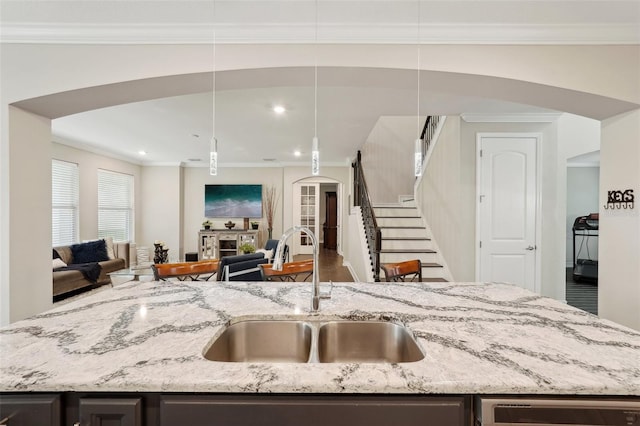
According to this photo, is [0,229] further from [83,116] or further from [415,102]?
[415,102]

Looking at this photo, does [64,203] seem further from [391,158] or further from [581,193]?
[581,193]

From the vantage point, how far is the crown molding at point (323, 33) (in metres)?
2.07

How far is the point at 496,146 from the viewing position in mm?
3867

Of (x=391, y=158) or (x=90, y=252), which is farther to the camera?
(x=391, y=158)

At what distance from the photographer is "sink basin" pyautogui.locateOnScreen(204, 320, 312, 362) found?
1.34 m

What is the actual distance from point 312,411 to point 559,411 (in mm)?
711

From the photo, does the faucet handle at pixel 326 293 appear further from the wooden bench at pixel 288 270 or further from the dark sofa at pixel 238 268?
the dark sofa at pixel 238 268

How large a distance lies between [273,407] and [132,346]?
1.84 feet

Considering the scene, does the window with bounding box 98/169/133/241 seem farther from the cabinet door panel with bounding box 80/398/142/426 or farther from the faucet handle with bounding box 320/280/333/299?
the cabinet door panel with bounding box 80/398/142/426

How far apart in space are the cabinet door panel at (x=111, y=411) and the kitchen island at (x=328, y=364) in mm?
37

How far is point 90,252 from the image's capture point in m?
5.29

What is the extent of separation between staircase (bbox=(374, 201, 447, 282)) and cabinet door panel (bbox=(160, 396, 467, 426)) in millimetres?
3255

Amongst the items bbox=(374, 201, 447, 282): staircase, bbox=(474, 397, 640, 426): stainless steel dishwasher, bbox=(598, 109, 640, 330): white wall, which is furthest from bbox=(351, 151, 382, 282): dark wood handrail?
bbox=(474, 397, 640, 426): stainless steel dishwasher

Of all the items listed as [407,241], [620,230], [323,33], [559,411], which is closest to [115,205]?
[407,241]
